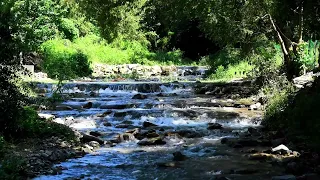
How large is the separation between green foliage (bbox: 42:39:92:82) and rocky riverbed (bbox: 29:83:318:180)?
492 cm

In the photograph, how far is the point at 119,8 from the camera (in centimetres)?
974

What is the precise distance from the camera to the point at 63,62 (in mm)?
22547

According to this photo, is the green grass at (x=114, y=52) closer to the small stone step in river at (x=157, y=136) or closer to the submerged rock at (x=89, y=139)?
the small stone step in river at (x=157, y=136)

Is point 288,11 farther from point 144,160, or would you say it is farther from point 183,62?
point 183,62

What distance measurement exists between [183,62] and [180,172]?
2952cm

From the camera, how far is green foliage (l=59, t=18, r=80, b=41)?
92.9ft

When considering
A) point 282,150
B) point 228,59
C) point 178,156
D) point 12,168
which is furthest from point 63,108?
point 228,59

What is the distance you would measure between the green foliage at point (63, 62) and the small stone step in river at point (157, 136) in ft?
13.1

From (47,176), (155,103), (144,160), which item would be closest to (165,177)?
(144,160)

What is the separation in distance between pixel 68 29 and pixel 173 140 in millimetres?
20756

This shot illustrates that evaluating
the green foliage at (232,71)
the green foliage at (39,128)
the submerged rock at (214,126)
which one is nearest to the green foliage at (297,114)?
the submerged rock at (214,126)

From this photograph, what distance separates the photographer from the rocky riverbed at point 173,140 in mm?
6832

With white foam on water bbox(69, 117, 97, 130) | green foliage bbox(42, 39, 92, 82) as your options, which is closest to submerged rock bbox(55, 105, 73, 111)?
white foam on water bbox(69, 117, 97, 130)

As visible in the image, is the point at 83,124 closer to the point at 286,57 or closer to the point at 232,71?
the point at 286,57
